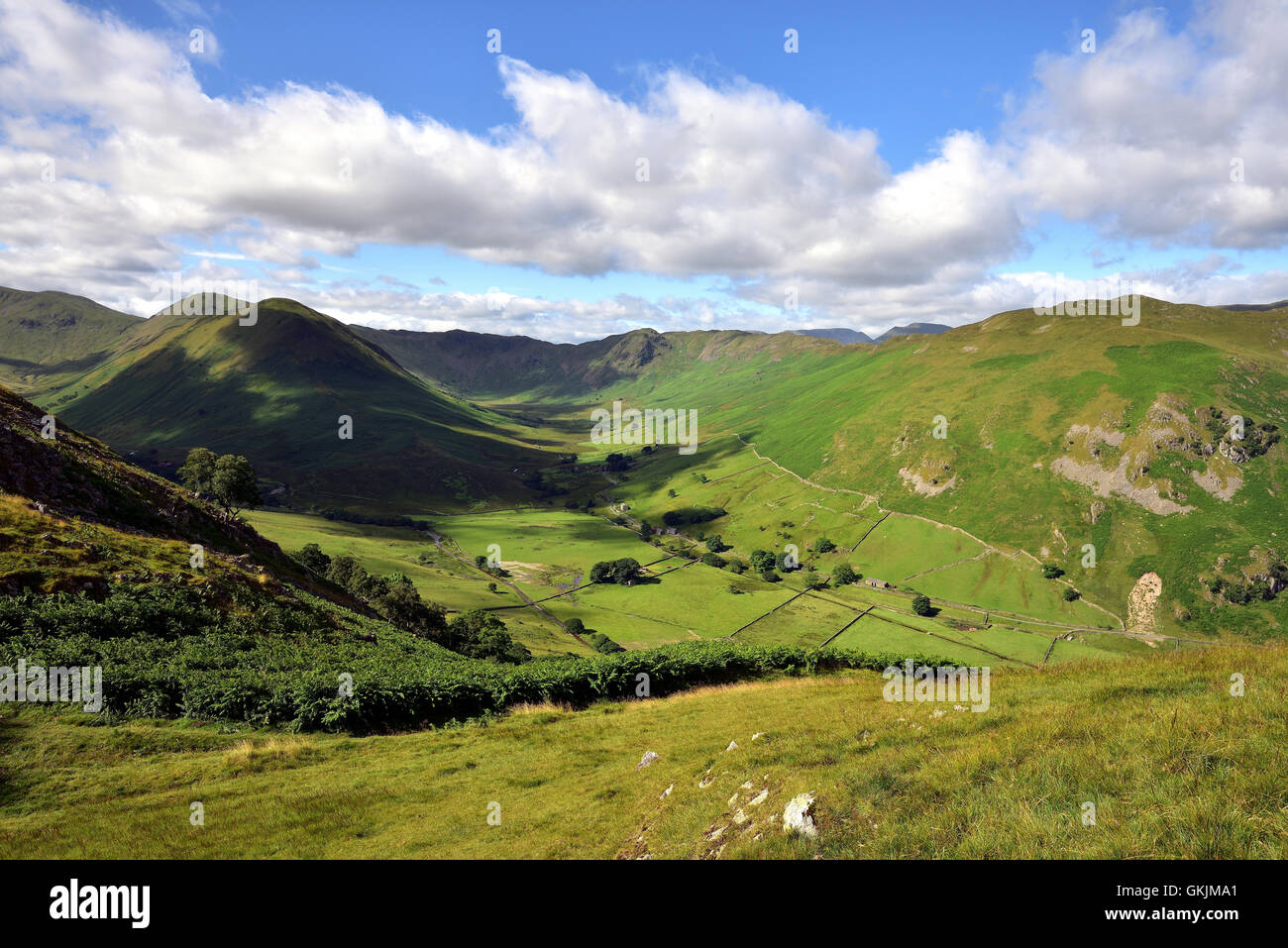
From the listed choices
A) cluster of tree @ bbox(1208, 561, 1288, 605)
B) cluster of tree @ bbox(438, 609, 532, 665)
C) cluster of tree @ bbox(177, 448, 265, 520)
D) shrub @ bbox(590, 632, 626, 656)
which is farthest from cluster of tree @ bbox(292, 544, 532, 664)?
cluster of tree @ bbox(1208, 561, 1288, 605)

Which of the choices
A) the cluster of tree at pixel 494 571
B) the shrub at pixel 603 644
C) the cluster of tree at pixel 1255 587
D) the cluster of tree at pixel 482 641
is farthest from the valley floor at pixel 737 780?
the cluster of tree at pixel 1255 587

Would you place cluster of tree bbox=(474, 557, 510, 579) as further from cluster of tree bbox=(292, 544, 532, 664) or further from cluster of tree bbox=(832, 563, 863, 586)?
cluster of tree bbox=(832, 563, 863, 586)

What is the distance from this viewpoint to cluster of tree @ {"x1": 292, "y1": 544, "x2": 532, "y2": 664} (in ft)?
235

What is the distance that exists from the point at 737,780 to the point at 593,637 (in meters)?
125

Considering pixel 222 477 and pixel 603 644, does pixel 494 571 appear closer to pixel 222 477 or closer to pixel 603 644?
pixel 603 644

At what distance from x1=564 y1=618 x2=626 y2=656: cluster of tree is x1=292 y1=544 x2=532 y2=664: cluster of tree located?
44112 mm

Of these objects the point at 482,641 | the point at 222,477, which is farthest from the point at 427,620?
the point at 222,477

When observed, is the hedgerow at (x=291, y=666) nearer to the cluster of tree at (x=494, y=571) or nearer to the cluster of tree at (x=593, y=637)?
the cluster of tree at (x=593, y=637)

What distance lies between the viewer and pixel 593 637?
135750 mm
